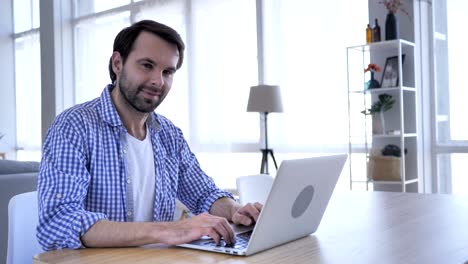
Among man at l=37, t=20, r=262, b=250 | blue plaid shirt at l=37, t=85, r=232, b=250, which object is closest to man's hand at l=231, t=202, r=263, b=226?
man at l=37, t=20, r=262, b=250

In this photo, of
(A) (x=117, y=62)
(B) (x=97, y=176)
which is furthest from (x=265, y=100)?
(B) (x=97, y=176)

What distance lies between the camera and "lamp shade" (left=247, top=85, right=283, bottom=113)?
14.7ft

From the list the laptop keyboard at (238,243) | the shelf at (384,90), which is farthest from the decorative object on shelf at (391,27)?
the laptop keyboard at (238,243)

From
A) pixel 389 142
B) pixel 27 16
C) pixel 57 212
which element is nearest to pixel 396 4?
pixel 389 142

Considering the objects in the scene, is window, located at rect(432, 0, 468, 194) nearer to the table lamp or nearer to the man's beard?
the table lamp

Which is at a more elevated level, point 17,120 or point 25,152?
point 17,120

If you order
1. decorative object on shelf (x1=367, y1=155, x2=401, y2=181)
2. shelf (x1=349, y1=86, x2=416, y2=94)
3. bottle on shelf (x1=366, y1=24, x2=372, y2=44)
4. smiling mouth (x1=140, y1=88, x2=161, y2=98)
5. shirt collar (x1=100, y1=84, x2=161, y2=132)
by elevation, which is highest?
bottle on shelf (x1=366, y1=24, x2=372, y2=44)

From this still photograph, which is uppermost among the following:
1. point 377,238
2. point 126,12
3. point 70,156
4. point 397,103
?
point 126,12

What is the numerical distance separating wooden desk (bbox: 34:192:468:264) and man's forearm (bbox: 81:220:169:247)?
2 cm

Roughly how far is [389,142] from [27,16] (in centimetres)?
605

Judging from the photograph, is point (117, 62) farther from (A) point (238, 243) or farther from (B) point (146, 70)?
(A) point (238, 243)

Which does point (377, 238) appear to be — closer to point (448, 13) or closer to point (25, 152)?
point (448, 13)

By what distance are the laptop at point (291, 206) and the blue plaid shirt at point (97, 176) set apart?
33 centimetres

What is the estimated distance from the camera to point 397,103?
426cm
